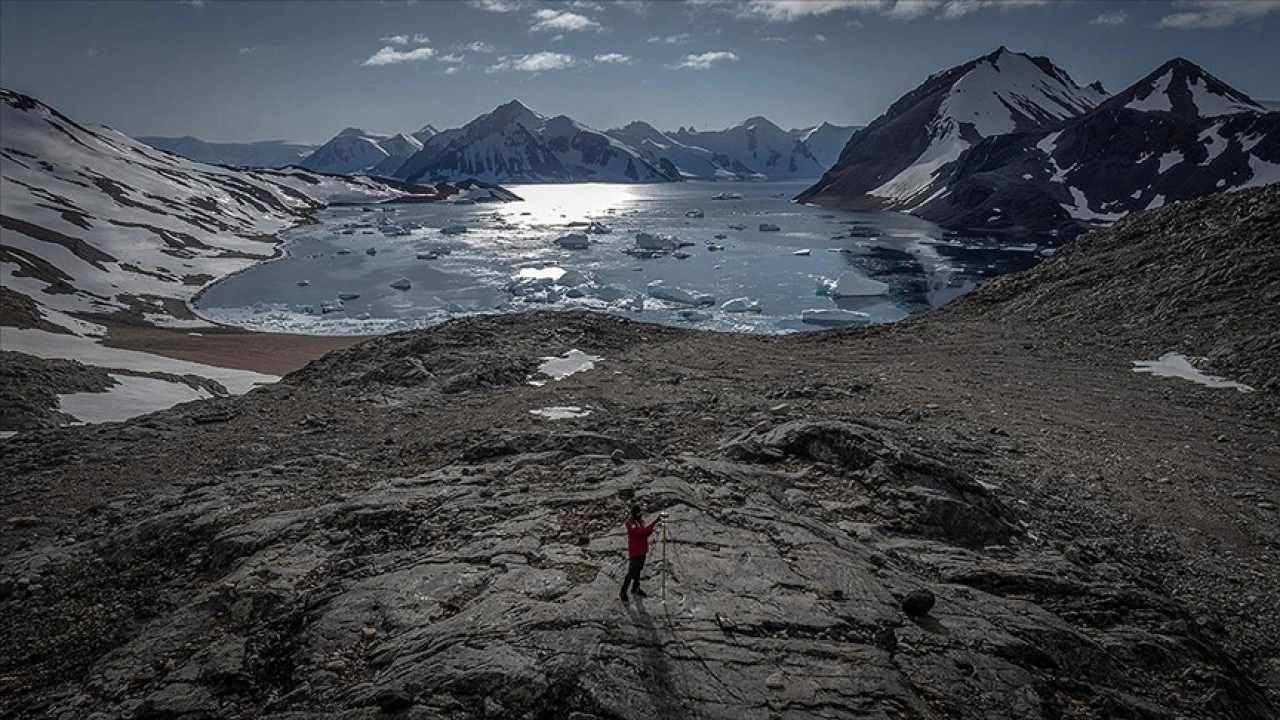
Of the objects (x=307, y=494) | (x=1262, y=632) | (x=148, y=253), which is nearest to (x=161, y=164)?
(x=148, y=253)

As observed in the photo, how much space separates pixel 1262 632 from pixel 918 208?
6275 inches

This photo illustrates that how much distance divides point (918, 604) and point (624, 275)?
203 feet

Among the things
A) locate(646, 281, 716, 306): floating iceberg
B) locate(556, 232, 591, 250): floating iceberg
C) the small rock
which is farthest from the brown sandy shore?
locate(556, 232, 591, 250): floating iceberg

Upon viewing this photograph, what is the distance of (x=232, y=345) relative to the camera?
44562 millimetres

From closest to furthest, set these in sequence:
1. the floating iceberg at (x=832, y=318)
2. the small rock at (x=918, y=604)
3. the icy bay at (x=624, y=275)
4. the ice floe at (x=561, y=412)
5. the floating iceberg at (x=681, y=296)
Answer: the small rock at (x=918, y=604)
the ice floe at (x=561, y=412)
the floating iceberg at (x=832, y=318)
the floating iceberg at (x=681, y=296)
the icy bay at (x=624, y=275)

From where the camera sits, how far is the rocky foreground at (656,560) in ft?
22.5

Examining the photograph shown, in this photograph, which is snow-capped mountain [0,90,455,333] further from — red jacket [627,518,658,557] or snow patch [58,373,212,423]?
red jacket [627,518,658,557]

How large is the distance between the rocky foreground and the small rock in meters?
0.04

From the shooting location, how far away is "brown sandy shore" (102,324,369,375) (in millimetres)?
38875

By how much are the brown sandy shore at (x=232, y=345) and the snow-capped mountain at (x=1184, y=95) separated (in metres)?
206

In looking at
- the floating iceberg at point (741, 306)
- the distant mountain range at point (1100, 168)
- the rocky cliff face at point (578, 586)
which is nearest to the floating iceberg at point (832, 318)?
the floating iceberg at point (741, 306)

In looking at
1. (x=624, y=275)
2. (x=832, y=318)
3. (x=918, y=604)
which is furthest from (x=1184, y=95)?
(x=918, y=604)

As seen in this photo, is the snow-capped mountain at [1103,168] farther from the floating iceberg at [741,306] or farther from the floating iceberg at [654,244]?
the floating iceberg at [741,306]

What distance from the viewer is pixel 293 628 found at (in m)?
7.89
